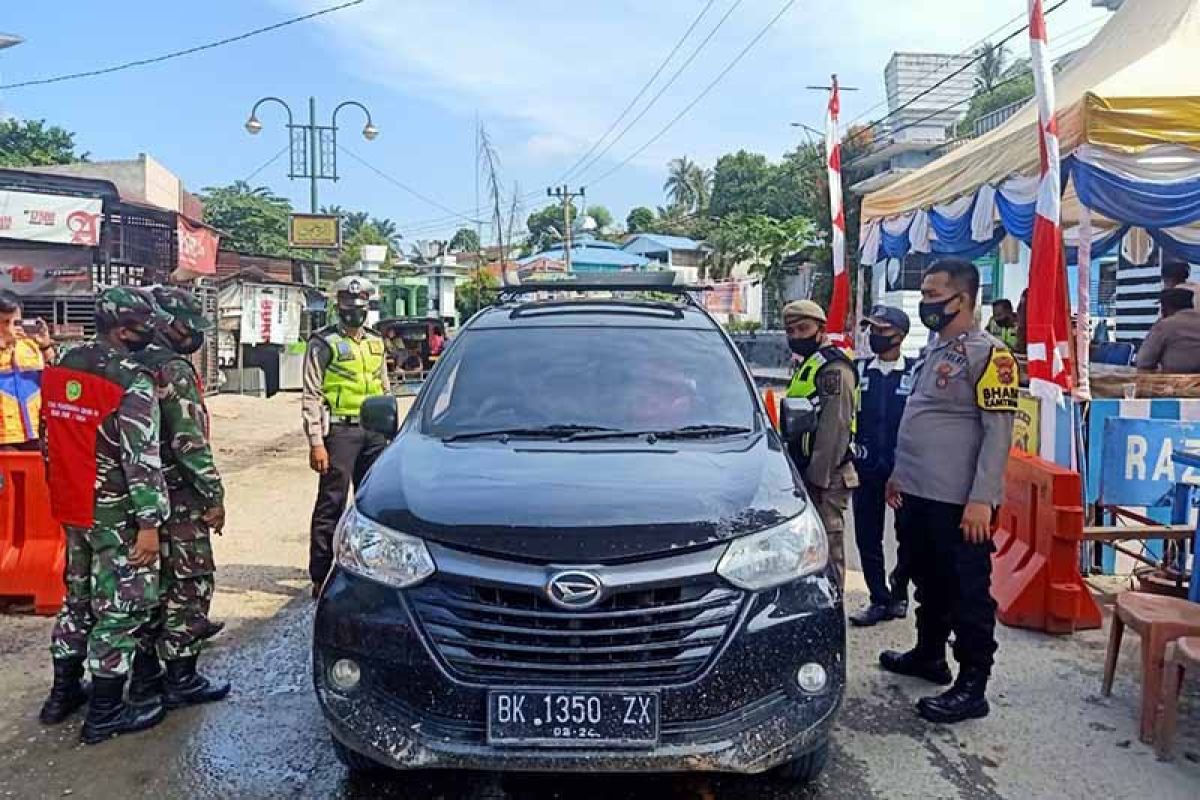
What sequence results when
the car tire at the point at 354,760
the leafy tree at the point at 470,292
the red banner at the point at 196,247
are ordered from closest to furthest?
the car tire at the point at 354,760, the red banner at the point at 196,247, the leafy tree at the point at 470,292

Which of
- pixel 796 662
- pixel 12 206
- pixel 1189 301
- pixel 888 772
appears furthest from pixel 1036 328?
pixel 12 206

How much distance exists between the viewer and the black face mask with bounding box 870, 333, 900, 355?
5.16 metres

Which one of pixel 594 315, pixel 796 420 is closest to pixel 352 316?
pixel 594 315

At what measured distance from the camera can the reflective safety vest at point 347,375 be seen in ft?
18.5

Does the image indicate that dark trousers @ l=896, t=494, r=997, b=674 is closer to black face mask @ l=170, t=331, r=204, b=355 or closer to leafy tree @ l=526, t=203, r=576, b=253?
black face mask @ l=170, t=331, r=204, b=355

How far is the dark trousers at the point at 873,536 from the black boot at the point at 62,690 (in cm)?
382

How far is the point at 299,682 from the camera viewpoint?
14.9 feet

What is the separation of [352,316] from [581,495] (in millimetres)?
2982

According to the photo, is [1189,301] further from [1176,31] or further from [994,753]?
[994,753]

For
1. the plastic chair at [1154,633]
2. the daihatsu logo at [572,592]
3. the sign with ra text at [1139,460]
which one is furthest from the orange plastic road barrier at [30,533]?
the sign with ra text at [1139,460]

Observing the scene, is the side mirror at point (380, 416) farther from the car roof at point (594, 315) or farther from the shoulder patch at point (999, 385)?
the shoulder patch at point (999, 385)

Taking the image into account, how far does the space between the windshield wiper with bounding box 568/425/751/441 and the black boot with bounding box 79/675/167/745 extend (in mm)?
2060

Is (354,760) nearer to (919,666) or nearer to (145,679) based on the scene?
(145,679)

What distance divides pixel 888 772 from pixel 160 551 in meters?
2.99
